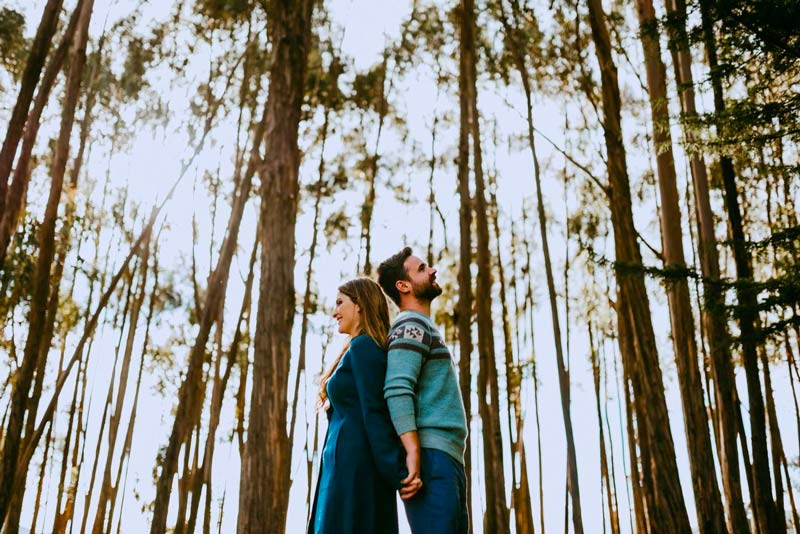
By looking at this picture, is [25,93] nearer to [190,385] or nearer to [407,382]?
[190,385]

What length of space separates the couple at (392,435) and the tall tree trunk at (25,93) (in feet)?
8.28

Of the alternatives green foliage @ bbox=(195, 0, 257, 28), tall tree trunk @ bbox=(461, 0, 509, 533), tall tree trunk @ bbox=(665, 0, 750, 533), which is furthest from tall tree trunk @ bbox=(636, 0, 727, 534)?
green foliage @ bbox=(195, 0, 257, 28)

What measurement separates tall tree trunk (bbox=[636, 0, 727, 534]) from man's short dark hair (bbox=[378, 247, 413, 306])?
108 inches

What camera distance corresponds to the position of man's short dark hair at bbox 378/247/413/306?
2215 mm

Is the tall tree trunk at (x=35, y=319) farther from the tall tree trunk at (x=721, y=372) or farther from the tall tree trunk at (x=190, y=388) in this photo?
the tall tree trunk at (x=721, y=372)

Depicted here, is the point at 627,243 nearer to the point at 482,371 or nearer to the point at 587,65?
the point at 482,371

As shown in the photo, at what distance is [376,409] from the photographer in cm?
195

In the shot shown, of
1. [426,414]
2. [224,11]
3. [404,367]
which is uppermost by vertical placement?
[224,11]

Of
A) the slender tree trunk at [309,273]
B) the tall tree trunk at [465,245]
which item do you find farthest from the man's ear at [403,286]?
the slender tree trunk at [309,273]

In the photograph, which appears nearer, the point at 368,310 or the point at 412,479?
the point at 412,479

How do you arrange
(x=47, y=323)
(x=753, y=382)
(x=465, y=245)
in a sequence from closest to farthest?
(x=753, y=382), (x=465, y=245), (x=47, y=323)

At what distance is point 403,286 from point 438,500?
0.63 m

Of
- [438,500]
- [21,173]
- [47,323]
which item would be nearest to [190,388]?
[21,173]

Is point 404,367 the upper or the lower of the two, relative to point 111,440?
lower
